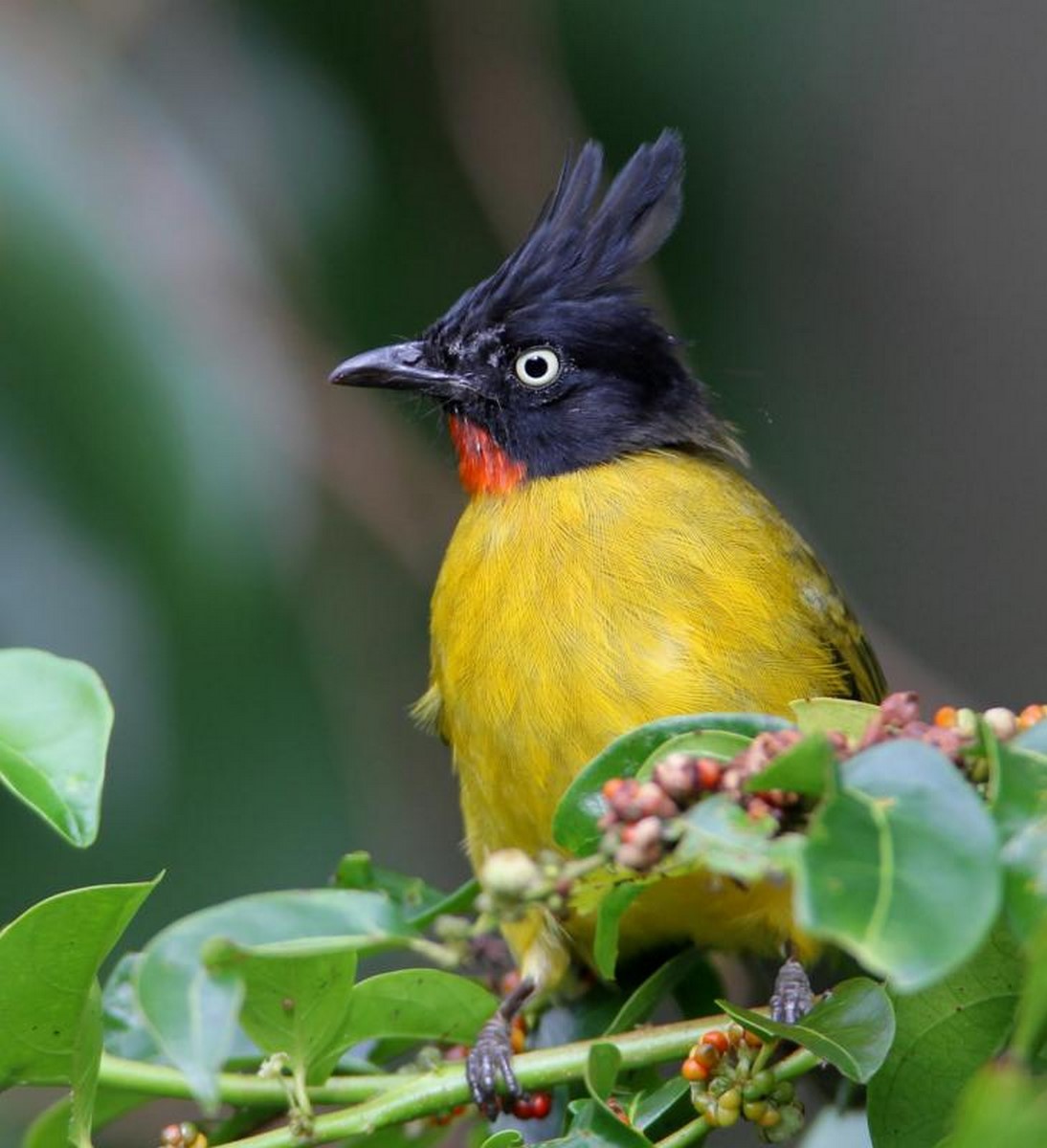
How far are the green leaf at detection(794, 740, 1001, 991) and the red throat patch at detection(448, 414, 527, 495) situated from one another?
232cm

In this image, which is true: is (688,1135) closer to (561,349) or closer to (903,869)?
(903,869)

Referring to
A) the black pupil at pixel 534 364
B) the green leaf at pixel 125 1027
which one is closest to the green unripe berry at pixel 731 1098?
the green leaf at pixel 125 1027

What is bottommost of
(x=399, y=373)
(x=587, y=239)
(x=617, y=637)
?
(x=617, y=637)

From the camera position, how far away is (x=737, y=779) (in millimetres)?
1449

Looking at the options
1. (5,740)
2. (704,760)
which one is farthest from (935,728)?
(5,740)

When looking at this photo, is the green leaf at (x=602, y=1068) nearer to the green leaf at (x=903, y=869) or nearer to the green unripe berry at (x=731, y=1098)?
the green unripe berry at (x=731, y=1098)

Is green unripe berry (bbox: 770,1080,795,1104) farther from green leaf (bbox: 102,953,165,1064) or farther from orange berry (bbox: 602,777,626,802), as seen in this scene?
green leaf (bbox: 102,953,165,1064)

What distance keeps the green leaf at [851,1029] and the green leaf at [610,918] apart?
5.2 inches

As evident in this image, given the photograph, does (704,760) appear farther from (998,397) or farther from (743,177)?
(998,397)

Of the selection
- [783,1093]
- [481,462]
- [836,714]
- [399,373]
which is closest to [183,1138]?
[783,1093]

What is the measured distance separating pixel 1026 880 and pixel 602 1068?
2.55 ft

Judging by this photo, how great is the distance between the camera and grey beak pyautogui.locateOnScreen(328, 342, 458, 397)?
12.3 feet

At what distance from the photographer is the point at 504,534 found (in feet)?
11.3

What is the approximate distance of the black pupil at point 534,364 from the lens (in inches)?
148
